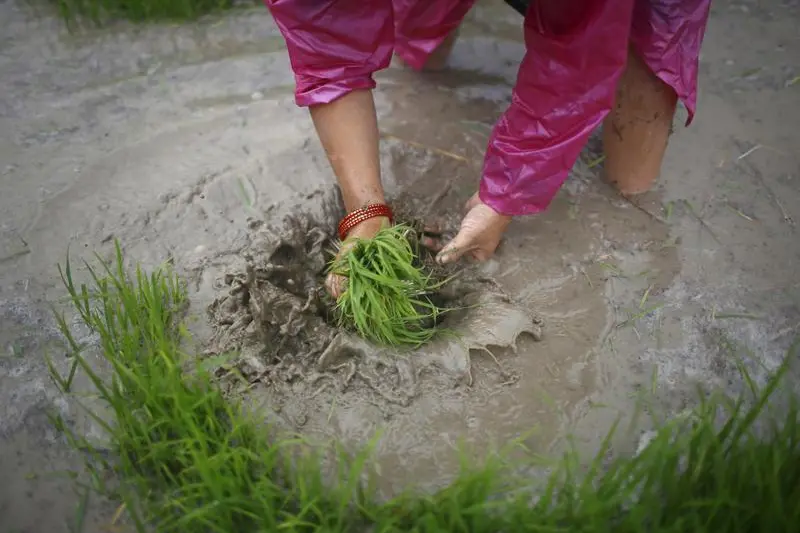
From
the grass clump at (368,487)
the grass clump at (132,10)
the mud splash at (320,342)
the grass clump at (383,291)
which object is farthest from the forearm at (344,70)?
the grass clump at (132,10)

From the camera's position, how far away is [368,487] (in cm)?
132

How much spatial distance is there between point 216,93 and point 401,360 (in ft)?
4.72

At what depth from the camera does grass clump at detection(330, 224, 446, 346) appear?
161 cm

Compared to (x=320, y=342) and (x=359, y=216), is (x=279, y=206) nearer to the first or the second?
(x=359, y=216)

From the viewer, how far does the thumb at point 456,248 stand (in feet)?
5.84

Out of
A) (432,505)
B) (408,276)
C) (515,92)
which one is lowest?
(432,505)

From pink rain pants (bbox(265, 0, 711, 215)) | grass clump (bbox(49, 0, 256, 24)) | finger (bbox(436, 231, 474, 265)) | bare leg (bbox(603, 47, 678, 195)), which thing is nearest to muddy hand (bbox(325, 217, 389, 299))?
finger (bbox(436, 231, 474, 265))

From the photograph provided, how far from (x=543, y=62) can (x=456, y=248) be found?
1.73 feet

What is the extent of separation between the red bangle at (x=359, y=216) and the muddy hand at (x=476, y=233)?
20cm

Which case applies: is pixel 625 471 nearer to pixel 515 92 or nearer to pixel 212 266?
pixel 515 92

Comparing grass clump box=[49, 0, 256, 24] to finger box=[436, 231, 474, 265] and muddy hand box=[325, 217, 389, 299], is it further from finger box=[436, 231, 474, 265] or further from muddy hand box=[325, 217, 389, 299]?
finger box=[436, 231, 474, 265]

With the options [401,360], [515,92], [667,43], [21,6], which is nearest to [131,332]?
[401,360]

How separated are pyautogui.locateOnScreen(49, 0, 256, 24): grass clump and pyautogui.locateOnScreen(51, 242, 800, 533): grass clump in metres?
1.79

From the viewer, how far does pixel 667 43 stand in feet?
5.82
